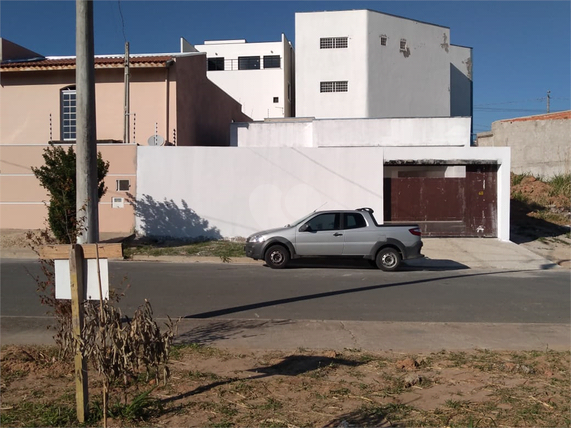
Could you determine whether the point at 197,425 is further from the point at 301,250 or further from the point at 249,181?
the point at 249,181

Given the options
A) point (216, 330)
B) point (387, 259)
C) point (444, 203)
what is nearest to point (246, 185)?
point (444, 203)

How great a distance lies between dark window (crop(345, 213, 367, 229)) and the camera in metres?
15.2

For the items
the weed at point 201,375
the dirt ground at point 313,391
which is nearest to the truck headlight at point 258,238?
the dirt ground at point 313,391

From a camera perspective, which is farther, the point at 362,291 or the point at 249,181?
the point at 249,181

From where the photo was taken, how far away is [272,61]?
50.2m

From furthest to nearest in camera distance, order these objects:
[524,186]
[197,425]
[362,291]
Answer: [524,186] → [362,291] → [197,425]

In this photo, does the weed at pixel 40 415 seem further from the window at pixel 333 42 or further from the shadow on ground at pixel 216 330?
the window at pixel 333 42

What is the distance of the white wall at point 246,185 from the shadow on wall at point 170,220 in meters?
0.04

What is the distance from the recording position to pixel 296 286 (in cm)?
1231

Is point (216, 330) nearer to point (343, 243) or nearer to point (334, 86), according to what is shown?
point (343, 243)

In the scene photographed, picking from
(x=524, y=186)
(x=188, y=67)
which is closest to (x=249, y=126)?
(x=188, y=67)

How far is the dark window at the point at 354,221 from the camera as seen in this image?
598 inches

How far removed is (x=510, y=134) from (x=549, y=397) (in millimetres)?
31365

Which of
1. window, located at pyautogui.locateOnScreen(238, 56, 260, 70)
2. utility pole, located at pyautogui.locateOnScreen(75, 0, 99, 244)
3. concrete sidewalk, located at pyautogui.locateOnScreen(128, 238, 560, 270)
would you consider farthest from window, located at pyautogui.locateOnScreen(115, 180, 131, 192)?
window, located at pyautogui.locateOnScreen(238, 56, 260, 70)
